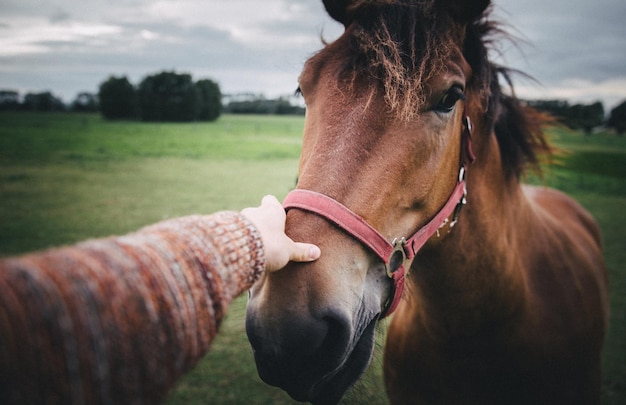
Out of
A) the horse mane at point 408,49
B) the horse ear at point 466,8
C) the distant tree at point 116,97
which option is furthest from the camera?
the distant tree at point 116,97

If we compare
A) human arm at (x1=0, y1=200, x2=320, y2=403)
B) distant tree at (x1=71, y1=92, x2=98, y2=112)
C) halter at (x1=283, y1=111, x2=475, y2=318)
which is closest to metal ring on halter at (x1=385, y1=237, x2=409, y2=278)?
halter at (x1=283, y1=111, x2=475, y2=318)

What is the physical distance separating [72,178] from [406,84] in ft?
48.2

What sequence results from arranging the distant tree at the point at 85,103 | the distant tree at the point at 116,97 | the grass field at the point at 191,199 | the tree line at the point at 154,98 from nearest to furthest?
the grass field at the point at 191,199, the distant tree at the point at 116,97, the tree line at the point at 154,98, the distant tree at the point at 85,103

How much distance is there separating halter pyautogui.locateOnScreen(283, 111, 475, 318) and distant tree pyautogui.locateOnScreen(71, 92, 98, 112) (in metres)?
79.1

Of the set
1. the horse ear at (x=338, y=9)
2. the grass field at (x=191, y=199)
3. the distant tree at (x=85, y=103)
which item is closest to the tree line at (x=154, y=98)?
the distant tree at (x=85, y=103)

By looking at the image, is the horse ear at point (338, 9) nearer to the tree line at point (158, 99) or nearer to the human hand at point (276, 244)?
the human hand at point (276, 244)

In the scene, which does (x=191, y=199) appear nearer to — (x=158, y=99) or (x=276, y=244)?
(x=276, y=244)

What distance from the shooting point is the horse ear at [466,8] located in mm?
1609

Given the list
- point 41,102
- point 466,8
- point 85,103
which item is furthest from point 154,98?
point 466,8

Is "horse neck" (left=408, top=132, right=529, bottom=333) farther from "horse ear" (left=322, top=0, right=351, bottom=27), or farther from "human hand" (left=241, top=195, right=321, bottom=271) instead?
"horse ear" (left=322, top=0, right=351, bottom=27)

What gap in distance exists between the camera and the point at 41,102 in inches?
2518

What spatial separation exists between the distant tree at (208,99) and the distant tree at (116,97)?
9966mm

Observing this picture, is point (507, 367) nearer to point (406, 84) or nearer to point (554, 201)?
point (406, 84)

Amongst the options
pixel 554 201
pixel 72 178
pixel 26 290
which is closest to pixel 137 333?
pixel 26 290
